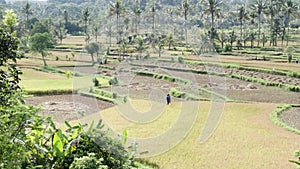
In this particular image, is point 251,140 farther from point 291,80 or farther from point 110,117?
point 291,80

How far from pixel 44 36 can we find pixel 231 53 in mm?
22649

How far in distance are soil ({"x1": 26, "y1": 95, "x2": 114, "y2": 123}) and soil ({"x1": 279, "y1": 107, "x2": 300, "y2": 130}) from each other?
926cm

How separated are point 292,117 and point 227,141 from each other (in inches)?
275

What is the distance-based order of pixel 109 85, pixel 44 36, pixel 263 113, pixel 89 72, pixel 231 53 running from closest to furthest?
pixel 263 113 → pixel 109 85 → pixel 89 72 → pixel 44 36 → pixel 231 53

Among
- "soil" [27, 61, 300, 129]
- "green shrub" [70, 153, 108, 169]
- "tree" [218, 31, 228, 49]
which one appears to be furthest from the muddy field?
"green shrub" [70, 153, 108, 169]

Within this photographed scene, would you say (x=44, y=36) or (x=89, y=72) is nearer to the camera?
(x=89, y=72)

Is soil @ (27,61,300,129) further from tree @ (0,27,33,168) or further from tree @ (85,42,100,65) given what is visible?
tree @ (0,27,33,168)

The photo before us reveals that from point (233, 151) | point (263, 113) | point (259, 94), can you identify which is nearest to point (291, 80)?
point (259, 94)

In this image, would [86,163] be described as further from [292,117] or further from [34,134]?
[292,117]

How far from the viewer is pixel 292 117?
1902 centimetres

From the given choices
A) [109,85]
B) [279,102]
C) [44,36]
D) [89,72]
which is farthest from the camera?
[44,36]

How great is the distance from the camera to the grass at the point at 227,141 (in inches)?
443

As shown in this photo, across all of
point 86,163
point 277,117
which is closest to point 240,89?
point 277,117

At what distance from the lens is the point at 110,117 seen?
693 inches
